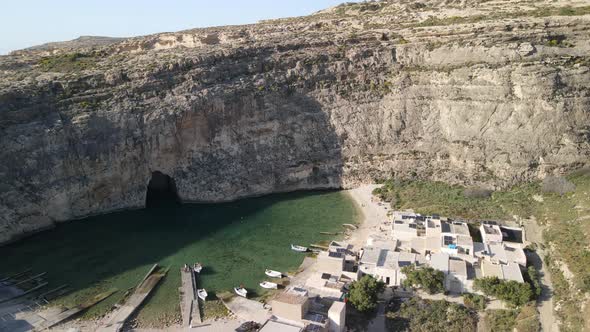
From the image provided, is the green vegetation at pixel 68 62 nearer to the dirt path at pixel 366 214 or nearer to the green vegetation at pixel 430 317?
the dirt path at pixel 366 214

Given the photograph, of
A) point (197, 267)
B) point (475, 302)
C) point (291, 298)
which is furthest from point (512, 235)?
point (197, 267)

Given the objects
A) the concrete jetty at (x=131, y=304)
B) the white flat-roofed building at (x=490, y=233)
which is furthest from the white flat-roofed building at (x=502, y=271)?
the concrete jetty at (x=131, y=304)

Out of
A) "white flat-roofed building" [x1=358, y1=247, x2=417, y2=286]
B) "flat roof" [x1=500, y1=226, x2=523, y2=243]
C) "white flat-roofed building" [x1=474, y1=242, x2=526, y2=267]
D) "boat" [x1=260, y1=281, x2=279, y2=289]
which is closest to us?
"white flat-roofed building" [x1=358, y1=247, x2=417, y2=286]

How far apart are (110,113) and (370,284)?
91.0 ft

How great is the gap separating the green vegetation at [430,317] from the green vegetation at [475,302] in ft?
1.42

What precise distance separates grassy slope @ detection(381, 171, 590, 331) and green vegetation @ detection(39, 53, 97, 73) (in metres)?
31.7

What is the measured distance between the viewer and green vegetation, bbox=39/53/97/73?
147 feet

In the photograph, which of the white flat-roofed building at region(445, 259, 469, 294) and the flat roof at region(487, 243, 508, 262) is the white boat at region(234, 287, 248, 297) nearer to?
the white flat-roofed building at region(445, 259, 469, 294)

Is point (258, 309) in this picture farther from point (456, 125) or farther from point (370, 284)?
point (456, 125)

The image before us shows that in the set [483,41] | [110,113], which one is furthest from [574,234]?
[110,113]

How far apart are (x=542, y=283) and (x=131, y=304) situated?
83.2 feet

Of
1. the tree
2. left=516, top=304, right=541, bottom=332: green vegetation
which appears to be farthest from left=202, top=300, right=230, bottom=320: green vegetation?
left=516, top=304, right=541, bottom=332: green vegetation

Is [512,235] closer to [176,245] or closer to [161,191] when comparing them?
[176,245]

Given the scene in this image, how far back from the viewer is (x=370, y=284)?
1053 inches
